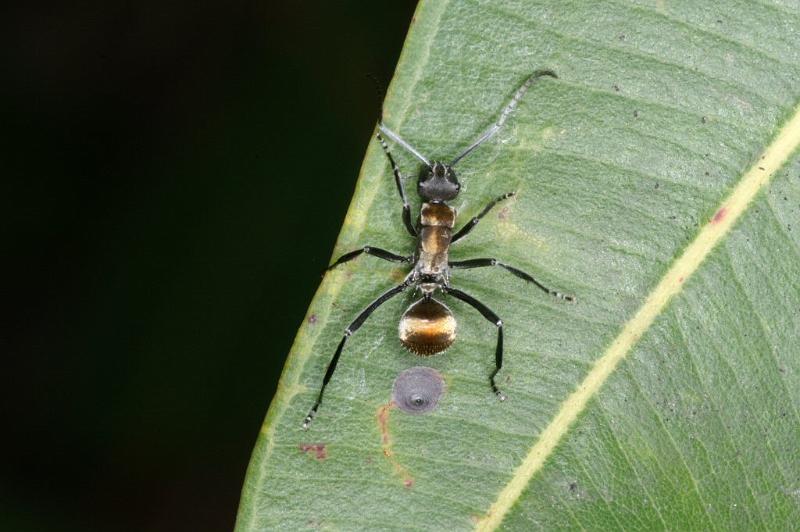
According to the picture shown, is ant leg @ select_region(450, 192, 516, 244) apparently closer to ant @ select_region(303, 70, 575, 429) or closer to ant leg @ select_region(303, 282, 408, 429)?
ant @ select_region(303, 70, 575, 429)

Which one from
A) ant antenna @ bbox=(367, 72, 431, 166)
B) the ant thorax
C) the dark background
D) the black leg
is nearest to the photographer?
ant antenna @ bbox=(367, 72, 431, 166)

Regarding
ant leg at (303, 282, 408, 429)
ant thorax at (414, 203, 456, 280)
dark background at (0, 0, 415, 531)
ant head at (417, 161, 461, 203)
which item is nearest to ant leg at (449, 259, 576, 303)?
ant thorax at (414, 203, 456, 280)

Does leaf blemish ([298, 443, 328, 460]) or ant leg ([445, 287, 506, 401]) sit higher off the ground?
ant leg ([445, 287, 506, 401])

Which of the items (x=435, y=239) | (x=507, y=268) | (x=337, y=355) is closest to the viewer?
(x=337, y=355)

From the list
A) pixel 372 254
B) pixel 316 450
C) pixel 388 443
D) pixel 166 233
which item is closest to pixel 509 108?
pixel 372 254

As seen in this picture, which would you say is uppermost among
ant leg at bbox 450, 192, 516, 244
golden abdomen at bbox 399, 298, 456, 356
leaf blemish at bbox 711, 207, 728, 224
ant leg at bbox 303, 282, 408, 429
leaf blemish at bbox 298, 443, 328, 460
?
ant leg at bbox 450, 192, 516, 244

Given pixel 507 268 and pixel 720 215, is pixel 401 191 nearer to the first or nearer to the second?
pixel 507 268

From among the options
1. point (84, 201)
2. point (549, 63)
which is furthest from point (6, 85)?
point (549, 63)

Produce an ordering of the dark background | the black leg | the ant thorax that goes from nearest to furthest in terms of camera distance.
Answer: the black leg
the ant thorax
the dark background
